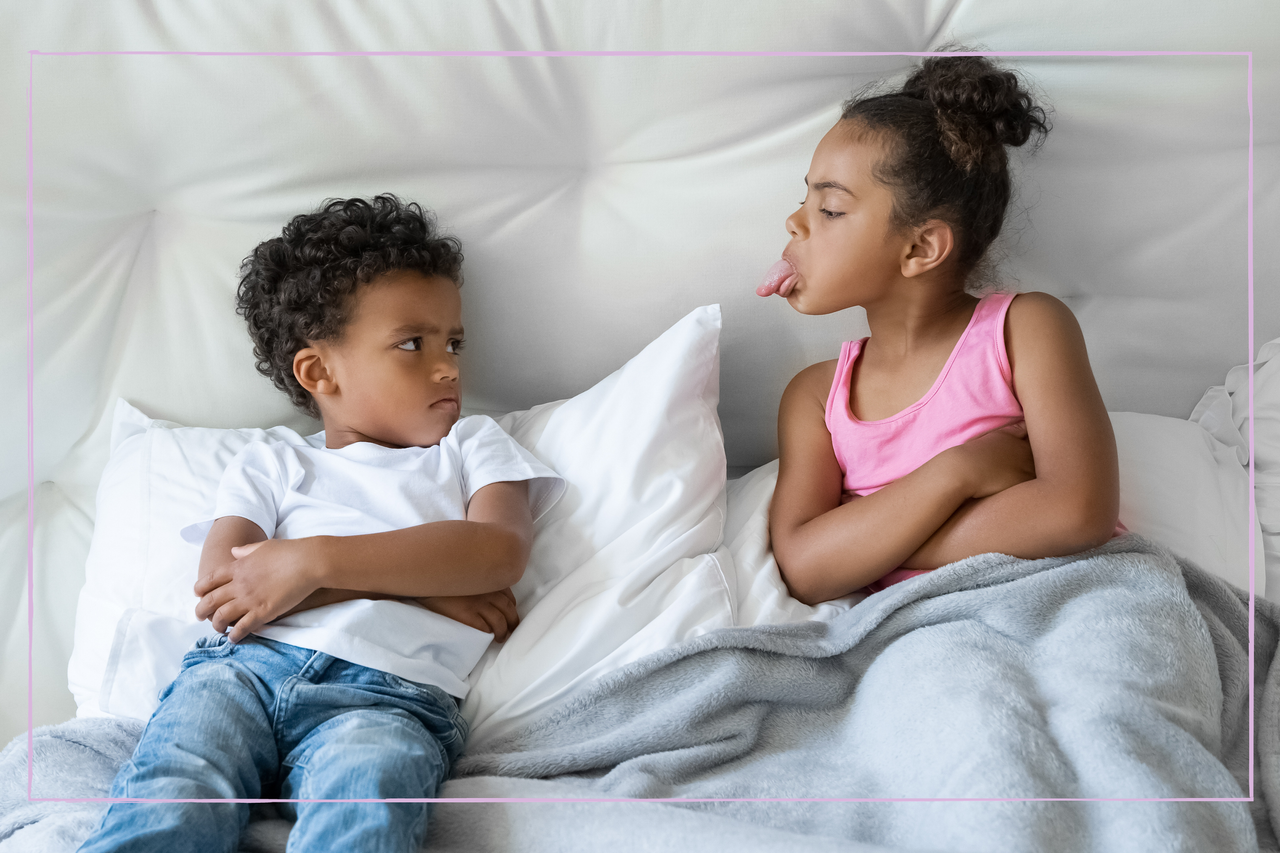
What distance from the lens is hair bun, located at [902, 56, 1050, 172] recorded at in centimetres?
92

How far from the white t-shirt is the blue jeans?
0.9 inches

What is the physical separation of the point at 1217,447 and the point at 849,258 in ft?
1.62

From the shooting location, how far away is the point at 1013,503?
851 mm

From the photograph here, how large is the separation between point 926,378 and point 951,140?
25 cm

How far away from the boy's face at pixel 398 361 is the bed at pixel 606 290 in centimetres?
8

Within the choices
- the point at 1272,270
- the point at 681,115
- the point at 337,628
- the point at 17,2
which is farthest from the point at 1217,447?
the point at 17,2

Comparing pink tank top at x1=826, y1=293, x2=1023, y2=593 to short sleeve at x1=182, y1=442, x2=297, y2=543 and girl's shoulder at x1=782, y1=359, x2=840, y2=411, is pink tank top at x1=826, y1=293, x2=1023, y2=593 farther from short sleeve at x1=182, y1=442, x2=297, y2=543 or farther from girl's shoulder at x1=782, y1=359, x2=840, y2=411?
short sleeve at x1=182, y1=442, x2=297, y2=543

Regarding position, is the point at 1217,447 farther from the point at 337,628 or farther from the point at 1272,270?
the point at 337,628

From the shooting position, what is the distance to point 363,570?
0.81 meters

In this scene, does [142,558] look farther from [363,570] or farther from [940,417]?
[940,417]

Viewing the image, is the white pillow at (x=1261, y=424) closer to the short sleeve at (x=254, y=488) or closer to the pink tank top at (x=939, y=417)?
the pink tank top at (x=939, y=417)

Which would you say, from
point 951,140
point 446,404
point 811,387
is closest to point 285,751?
point 446,404

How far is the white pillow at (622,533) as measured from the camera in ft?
2.70

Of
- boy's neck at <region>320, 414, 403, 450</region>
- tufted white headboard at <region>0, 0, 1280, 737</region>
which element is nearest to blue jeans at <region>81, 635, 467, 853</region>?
boy's neck at <region>320, 414, 403, 450</region>
